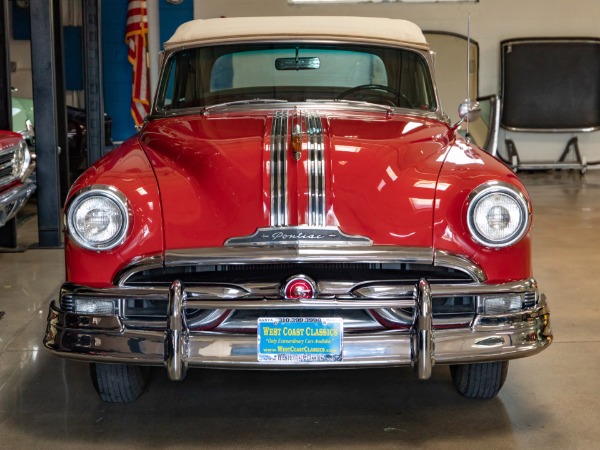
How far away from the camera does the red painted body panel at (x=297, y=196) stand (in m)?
3.28

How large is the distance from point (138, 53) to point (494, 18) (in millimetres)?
5196

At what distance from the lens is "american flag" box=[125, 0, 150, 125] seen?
12992 mm

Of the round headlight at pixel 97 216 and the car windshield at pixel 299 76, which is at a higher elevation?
the car windshield at pixel 299 76

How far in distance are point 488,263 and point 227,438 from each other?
1.14 meters

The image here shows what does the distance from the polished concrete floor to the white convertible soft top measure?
164cm

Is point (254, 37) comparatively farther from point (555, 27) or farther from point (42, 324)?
point (555, 27)

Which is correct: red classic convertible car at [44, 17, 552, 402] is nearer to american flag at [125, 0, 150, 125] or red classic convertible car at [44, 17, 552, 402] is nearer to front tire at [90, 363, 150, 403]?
front tire at [90, 363, 150, 403]

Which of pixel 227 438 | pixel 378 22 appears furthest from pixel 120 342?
pixel 378 22

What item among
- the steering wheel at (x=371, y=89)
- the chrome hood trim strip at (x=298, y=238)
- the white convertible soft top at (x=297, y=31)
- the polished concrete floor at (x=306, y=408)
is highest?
the white convertible soft top at (x=297, y=31)

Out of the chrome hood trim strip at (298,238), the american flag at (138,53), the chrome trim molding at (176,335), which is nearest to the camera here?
the chrome trim molding at (176,335)

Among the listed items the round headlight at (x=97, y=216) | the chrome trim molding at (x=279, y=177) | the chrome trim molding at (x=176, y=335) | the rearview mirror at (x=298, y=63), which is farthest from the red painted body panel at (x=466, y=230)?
the rearview mirror at (x=298, y=63)

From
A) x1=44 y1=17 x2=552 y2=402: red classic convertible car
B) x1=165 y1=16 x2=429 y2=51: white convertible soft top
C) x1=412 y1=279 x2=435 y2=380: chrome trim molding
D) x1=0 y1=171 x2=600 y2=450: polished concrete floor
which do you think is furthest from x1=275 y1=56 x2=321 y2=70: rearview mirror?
A: x1=412 y1=279 x2=435 y2=380: chrome trim molding

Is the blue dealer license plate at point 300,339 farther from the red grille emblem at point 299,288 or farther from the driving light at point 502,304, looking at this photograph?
the driving light at point 502,304

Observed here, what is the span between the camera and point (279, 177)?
134 inches
